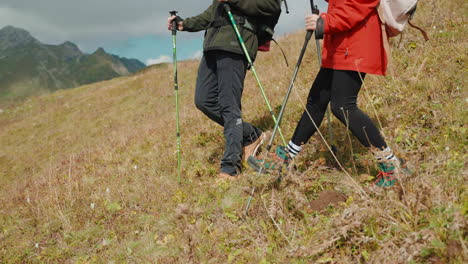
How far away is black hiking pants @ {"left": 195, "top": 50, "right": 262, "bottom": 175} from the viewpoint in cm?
486

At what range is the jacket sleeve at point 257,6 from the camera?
4.57m

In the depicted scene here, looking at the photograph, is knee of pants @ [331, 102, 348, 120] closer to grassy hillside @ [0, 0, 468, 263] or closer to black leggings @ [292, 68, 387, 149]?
black leggings @ [292, 68, 387, 149]

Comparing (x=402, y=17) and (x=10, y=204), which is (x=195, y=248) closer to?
(x=402, y=17)

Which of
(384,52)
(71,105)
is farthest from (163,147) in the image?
(71,105)

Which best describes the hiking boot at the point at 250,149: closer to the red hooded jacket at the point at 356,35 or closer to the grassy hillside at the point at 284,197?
the grassy hillside at the point at 284,197

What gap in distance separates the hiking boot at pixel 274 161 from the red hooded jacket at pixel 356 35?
49.6 inches

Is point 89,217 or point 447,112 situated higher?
point 447,112

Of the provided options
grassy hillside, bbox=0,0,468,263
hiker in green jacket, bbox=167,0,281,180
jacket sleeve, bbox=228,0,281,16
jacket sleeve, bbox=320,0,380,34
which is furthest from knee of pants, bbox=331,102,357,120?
jacket sleeve, bbox=228,0,281,16

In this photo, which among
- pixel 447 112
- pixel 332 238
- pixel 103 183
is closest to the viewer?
pixel 332 238

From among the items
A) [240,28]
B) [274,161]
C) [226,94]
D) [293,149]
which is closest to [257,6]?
[240,28]

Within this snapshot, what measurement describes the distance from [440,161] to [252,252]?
2.09 m

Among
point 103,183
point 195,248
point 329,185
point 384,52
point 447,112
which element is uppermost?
point 384,52

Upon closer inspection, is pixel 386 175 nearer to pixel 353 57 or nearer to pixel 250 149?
pixel 353 57

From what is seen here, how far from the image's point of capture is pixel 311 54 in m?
10.6
